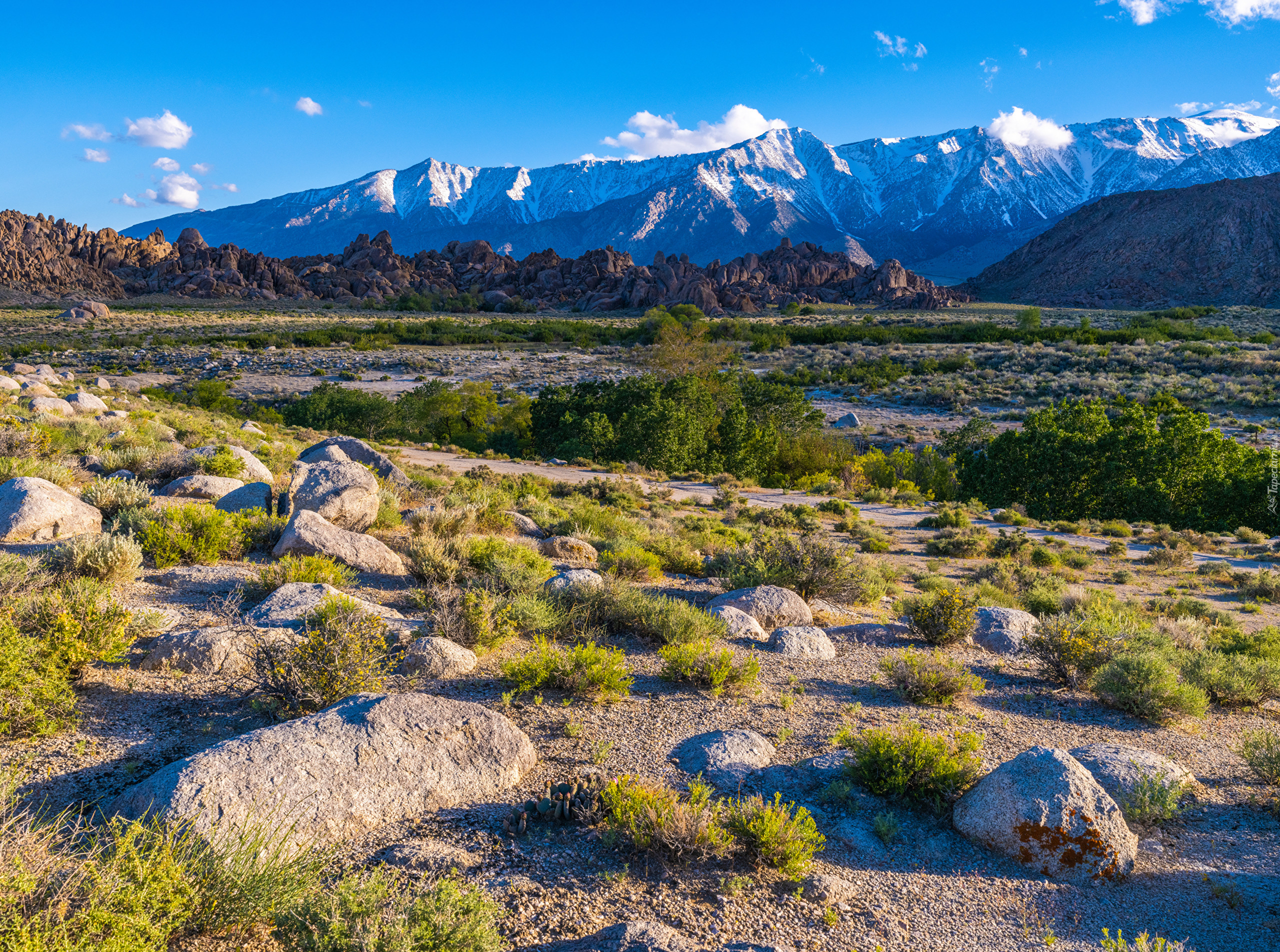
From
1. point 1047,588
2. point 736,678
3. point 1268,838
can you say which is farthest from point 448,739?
point 1047,588

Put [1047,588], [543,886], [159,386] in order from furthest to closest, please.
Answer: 1. [159,386]
2. [1047,588]
3. [543,886]

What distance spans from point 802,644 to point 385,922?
5.13m

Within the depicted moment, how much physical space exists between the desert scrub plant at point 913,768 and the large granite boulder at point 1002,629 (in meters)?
3.44

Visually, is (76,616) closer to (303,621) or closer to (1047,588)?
(303,621)

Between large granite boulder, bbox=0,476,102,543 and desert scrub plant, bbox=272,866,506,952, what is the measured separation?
6416 millimetres

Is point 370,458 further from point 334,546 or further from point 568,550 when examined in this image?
point 334,546

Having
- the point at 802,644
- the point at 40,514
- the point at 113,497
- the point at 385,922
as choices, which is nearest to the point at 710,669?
the point at 802,644

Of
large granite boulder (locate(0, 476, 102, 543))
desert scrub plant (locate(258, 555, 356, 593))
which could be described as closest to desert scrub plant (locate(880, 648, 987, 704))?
desert scrub plant (locate(258, 555, 356, 593))

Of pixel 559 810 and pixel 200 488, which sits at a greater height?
pixel 200 488

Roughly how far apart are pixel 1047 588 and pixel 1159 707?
5.00 meters

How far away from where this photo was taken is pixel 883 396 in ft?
144

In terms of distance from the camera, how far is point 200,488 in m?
10.2

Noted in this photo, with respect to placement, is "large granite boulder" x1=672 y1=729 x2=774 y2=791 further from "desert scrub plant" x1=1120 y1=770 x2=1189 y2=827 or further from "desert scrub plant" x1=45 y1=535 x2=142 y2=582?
"desert scrub plant" x1=45 y1=535 x2=142 y2=582

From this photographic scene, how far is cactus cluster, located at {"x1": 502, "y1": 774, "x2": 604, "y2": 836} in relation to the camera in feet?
13.3
